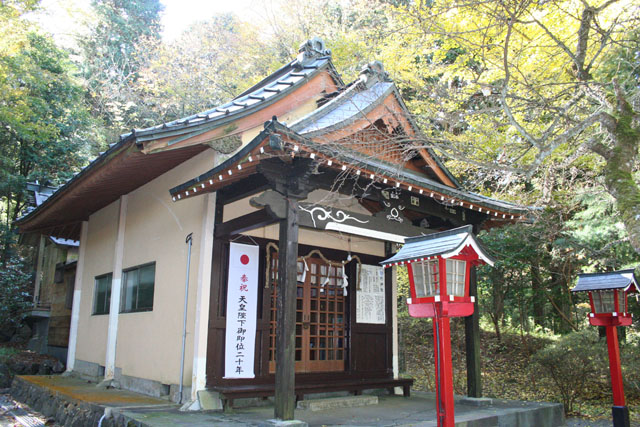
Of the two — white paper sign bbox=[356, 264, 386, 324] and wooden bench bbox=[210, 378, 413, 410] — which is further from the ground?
white paper sign bbox=[356, 264, 386, 324]

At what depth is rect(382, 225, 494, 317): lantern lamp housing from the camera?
17.7 feet

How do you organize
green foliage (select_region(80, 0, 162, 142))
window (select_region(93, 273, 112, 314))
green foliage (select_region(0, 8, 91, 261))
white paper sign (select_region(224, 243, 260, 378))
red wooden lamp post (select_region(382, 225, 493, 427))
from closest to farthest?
red wooden lamp post (select_region(382, 225, 493, 427)), white paper sign (select_region(224, 243, 260, 378)), window (select_region(93, 273, 112, 314)), green foliage (select_region(0, 8, 91, 261)), green foliage (select_region(80, 0, 162, 142))

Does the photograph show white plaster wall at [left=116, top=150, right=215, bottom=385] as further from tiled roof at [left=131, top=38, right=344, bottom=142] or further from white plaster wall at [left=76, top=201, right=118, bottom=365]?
white plaster wall at [left=76, top=201, right=118, bottom=365]

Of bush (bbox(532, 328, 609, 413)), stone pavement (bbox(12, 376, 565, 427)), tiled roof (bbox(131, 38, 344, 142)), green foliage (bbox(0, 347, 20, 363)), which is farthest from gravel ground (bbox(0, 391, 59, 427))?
bush (bbox(532, 328, 609, 413))

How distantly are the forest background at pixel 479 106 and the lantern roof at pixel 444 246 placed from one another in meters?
1.27

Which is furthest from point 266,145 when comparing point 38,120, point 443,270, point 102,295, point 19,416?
point 38,120

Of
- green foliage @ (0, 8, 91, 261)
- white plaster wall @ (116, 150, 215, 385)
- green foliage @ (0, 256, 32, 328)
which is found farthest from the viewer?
green foliage @ (0, 256, 32, 328)

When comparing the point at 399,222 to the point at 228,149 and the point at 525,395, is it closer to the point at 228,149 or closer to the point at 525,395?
the point at 228,149

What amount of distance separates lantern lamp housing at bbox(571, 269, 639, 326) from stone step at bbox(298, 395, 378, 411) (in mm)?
4093

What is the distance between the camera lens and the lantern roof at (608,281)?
7.57 m

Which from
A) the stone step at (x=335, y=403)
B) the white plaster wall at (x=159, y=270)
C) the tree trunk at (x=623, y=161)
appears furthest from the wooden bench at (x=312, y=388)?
the tree trunk at (x=623, y=161)

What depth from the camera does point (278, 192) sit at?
612cm

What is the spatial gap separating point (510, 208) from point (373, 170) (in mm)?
3640

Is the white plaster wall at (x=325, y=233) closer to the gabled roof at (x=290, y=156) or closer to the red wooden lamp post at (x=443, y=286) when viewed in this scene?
the gabled roof at (x=290, y=156)
